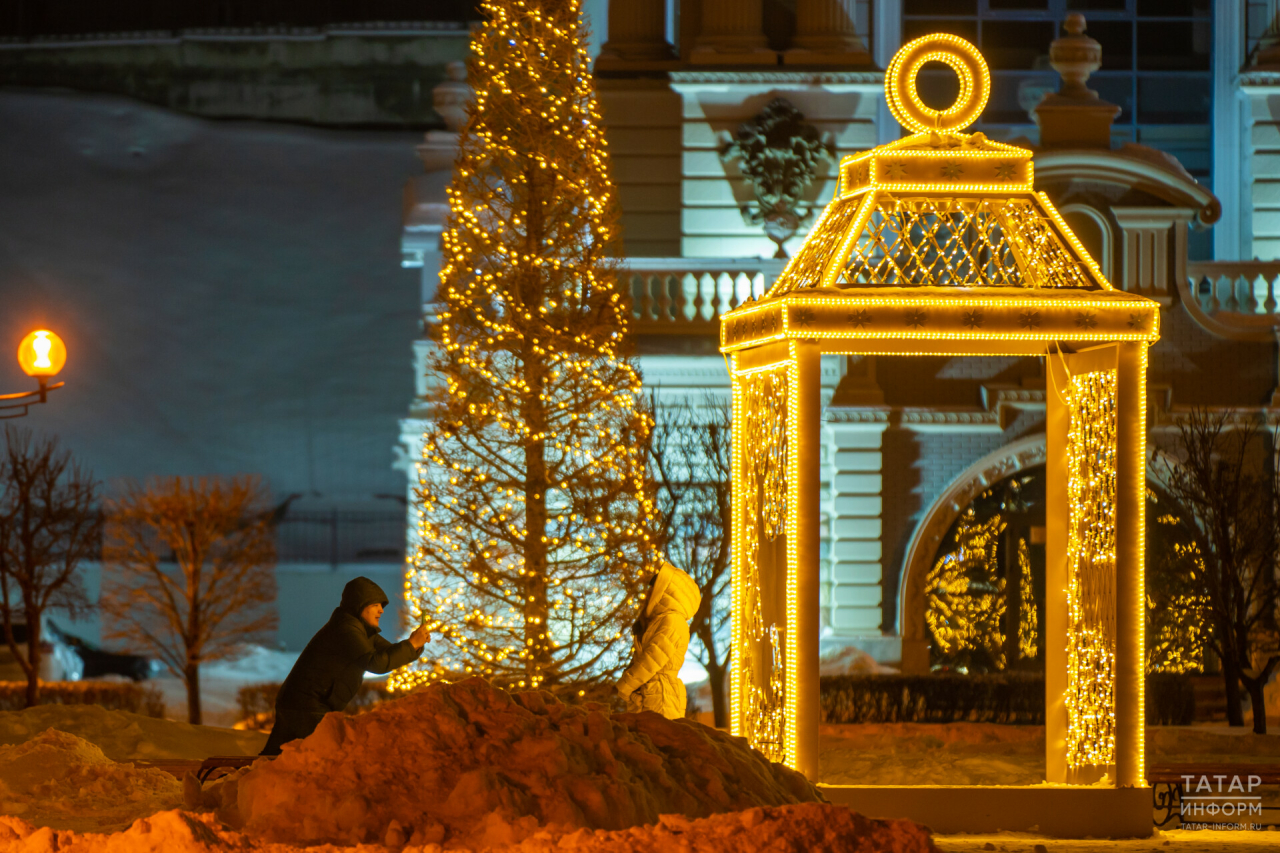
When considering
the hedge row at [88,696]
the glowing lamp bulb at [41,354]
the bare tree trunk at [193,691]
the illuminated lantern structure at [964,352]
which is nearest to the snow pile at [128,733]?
the glowing lamp bulb at [41,354]

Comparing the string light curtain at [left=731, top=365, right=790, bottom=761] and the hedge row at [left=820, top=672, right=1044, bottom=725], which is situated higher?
the string light curtain at [left=731, top=365, right=790, bottom=761]

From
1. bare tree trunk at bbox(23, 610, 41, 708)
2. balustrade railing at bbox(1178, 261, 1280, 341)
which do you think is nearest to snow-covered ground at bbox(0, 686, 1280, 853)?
bare tree trunk at bbox(23, 610, 41, 708)

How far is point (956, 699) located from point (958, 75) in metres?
8.56

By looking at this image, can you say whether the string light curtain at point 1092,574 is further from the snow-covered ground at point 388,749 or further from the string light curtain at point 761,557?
the string light curtain at point 761,557

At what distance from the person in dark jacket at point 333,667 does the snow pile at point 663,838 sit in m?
1.81

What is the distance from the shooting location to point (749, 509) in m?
10.2

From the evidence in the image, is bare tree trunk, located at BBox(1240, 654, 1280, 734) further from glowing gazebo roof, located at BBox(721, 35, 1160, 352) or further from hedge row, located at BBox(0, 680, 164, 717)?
hedge row, located at BBox(0, 680, 164, 717)

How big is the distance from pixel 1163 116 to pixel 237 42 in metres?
33.1

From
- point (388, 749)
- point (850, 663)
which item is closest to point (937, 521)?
point (850, 663)

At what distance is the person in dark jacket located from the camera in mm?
8023

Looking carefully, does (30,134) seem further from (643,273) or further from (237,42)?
(643,273)

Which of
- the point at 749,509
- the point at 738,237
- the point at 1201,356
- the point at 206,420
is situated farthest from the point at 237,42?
the point at 749,509

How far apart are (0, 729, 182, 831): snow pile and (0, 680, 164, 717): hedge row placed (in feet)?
23.9

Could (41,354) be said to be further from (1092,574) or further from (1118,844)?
(1118,844)
